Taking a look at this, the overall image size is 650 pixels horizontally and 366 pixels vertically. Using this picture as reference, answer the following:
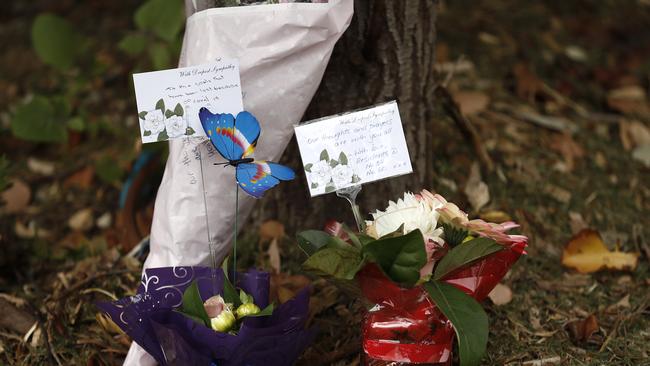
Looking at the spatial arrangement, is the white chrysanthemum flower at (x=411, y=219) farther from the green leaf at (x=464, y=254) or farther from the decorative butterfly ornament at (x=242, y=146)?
the decorative butterfly ornament at (x=242, y=146)

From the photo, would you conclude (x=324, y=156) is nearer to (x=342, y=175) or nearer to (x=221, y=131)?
(x=342, y=175)

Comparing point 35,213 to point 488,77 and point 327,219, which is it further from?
point 488,77

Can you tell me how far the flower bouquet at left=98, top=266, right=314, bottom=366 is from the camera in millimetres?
1258

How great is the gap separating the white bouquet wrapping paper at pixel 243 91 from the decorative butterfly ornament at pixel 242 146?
68mm

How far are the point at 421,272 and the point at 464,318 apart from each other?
0.11m

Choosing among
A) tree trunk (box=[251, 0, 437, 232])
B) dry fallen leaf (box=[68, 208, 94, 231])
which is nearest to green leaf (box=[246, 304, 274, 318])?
tree trunk (box=[251, 0, 437, 232])

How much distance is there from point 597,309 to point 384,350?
67 cm

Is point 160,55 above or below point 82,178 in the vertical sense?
above

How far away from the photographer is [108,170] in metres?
2.31

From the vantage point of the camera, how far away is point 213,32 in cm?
138

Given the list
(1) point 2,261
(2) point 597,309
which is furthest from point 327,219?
(1) point 2,261

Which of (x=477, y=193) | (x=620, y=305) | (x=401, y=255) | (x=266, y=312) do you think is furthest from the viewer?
(x=477, y=193)

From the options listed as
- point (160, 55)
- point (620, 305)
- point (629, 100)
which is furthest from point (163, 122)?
point (629, 100)

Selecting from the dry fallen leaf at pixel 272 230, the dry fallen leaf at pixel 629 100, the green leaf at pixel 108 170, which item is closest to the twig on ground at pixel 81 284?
the dry fallen leaf at pixel 272 230
